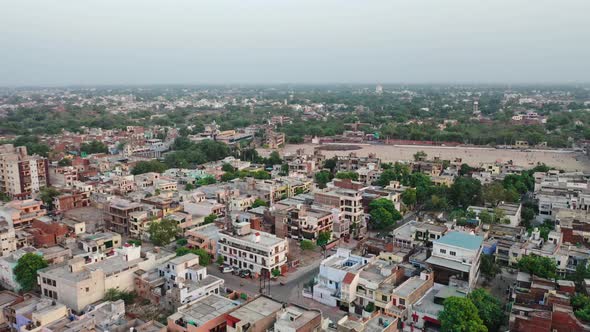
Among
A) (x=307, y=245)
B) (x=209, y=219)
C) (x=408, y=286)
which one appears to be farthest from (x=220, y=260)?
(x=408, y=286)

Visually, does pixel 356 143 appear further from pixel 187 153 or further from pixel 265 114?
pixel 265 114

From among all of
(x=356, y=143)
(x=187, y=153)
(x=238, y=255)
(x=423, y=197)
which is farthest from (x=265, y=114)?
(x=238, y=255)

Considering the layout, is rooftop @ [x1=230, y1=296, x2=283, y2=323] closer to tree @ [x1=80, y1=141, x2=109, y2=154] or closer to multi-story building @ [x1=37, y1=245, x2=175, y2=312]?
multi-story building @ [x1=37, y1=245, x2=175, y2=312]

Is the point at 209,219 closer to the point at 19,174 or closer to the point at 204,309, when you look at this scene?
the point at 204,309

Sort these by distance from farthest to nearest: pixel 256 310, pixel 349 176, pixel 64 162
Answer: pixel 64 162, pixel 349 176, pixel 256 310

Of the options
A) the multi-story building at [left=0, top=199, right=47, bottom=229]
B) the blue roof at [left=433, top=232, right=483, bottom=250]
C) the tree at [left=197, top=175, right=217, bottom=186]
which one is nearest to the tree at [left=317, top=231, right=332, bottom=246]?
the blue roof at [left=433, top=232, right=483, bottom=250]

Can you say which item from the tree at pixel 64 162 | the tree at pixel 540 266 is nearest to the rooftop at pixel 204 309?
the tree at pixel 540 266

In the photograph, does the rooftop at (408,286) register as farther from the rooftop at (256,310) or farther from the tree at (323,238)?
the tree at (323,238)
